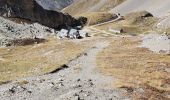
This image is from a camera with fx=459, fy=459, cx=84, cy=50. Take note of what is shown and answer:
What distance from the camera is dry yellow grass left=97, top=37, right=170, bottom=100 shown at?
4922 cm

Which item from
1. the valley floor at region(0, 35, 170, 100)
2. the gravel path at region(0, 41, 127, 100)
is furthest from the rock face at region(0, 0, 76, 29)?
the gravel path at region(0, 41, 127, 100)

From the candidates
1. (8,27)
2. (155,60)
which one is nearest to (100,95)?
(155,60)

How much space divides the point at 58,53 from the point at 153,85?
3835cm

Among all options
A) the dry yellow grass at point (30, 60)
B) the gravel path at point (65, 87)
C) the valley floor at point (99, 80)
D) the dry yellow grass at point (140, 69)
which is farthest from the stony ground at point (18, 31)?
the gravel path at point (65, 87)

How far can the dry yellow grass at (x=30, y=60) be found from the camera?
61600mm

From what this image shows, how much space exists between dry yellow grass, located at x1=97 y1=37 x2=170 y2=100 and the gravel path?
2.19 meters

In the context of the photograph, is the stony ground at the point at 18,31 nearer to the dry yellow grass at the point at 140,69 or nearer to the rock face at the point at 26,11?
the rock face at the point at 26,11

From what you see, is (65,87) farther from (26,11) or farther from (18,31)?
(26,11)

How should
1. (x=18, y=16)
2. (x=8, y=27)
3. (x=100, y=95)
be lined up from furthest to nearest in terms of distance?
(x=18, y=16) → (x=8, y=27) → (x=100, y=95)

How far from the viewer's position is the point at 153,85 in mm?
51281

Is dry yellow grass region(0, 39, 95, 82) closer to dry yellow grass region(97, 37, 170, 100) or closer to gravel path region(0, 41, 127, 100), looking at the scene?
gravel path region(0, 41, 127, 100)

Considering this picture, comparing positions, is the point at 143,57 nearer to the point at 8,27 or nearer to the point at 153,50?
the point at 153,50

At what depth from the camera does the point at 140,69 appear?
62.2m

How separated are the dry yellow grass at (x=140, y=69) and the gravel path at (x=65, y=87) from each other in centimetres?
219
